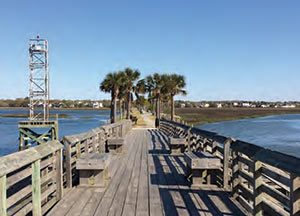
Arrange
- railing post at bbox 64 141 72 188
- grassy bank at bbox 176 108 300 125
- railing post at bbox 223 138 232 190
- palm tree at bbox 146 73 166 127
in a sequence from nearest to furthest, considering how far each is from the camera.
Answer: railing post at bbox 223 138 232 190 < railing post at bbox 64 141 72 188 < palm tree at bbox 146 73 166 127 < grassy bank at bbox 176 108 300 125

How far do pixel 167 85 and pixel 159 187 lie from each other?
3186 centimetres

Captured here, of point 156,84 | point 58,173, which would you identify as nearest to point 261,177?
point 58,173

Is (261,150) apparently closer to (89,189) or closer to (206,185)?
(206,185)

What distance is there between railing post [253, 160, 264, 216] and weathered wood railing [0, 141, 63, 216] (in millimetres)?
2563

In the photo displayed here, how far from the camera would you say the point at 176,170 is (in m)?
8.35

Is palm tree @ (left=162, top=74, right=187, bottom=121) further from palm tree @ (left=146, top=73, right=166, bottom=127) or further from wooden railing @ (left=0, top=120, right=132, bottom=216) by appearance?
wooden railing @ (left=0, top=120, right=132, bottom=216)

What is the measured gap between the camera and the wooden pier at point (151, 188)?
12.3 feet

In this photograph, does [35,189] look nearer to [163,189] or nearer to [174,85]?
[163,189]

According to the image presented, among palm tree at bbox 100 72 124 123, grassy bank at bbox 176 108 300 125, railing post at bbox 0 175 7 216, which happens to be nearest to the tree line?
palm tree at bbox 100 72 124 123

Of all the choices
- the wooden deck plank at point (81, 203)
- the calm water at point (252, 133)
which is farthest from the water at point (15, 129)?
the wooden deck plank at point (81, 203)

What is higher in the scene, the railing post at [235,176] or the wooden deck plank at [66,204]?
the railing post at [235,176]

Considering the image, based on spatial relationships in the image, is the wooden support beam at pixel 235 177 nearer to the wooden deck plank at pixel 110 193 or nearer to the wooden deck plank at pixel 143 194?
the wooden deck plank at pixel 143 194

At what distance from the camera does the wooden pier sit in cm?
375

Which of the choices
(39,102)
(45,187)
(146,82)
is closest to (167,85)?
(146,82)
